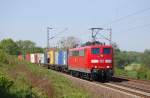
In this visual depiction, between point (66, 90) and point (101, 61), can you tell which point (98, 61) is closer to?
point (101, 61)

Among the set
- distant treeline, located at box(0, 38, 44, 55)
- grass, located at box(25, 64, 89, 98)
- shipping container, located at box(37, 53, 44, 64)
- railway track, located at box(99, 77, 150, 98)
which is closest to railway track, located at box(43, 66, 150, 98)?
railway track, located at box(99, 77, 150, 98)

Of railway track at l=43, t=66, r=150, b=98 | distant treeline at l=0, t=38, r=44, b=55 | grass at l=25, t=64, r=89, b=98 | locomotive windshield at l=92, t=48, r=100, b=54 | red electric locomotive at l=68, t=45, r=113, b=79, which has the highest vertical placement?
distant treeline at l=0, t=38, r=44, b=55

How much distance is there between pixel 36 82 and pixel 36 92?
13.6ft

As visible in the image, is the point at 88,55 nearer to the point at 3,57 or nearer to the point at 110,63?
the point at 110,63

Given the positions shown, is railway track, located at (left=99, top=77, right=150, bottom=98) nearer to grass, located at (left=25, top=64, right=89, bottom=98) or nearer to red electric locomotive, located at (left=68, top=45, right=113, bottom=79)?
red electric locomotive, located at (left=68, top=45, right=113, bottom=79)

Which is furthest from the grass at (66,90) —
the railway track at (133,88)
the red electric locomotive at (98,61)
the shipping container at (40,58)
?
the shipping container at (40,58)

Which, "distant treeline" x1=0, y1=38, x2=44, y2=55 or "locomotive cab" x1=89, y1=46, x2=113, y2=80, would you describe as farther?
"distant treeline" x1=0, y1=38, x2=44, y2=55

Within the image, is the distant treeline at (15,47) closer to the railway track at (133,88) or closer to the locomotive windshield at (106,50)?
the locomotive windshield at (106,50)

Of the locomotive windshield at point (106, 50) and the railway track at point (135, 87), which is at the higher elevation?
the locomotive windshield at point (106, 50)

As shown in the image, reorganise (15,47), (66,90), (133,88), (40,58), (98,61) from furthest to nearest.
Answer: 1. (15,47)
2. (40,58)
3. (98,61)
4. (133,88)
5. (66,90)

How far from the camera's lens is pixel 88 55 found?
3092cm

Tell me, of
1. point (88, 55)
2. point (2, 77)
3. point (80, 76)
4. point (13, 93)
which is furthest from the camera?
point (80, 76)

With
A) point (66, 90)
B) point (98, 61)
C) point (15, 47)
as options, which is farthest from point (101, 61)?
point (15, 47)

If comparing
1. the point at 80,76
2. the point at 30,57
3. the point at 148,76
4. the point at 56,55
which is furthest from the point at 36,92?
the point at 30,57
